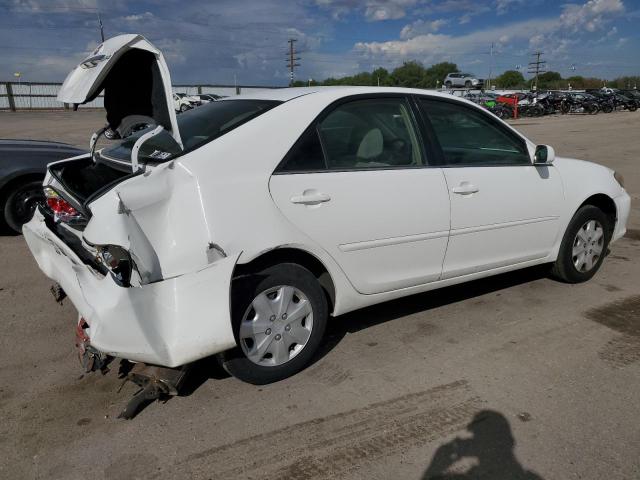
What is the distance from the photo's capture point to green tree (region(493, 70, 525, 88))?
99.4m

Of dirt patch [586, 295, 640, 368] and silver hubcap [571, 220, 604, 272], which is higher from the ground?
silver hubcap [571, 220, 604, 272]

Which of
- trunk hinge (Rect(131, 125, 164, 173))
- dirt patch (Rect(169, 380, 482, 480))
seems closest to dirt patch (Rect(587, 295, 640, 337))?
dirt patch (Rect(169, 380, 482, 480))

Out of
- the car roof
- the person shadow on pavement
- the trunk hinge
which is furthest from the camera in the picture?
the car roof

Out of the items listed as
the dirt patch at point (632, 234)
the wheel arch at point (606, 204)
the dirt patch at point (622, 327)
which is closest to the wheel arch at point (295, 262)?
the dirt patch at point (622, 327)

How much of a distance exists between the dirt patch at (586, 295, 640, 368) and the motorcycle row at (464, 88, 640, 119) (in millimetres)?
29850

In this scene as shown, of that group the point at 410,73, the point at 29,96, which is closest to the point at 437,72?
the point at 410,73

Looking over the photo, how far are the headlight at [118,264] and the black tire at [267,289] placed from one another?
1.77ft

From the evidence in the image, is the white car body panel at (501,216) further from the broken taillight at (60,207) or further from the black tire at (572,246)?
the broken taillight at (60,207)

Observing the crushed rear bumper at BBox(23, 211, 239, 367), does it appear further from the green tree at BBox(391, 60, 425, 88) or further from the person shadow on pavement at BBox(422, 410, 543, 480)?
the green tree at BBox(391, 60, 425, 88)

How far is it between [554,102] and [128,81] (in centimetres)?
3936

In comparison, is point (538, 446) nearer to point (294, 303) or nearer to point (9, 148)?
point (294, 303)

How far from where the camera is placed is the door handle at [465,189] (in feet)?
12.0

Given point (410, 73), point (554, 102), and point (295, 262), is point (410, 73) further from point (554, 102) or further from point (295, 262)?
point (295, 262)

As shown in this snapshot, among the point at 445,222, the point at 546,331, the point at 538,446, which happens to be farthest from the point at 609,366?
the point at 445,222
